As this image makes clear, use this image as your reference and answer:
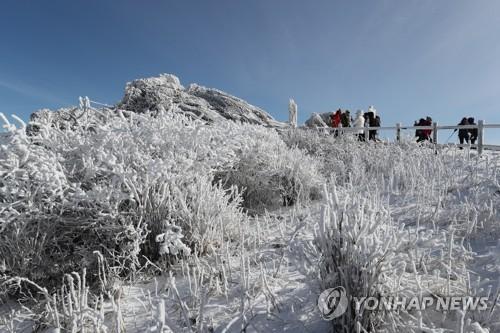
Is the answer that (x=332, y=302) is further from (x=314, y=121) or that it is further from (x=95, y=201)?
(x=314, y=121)

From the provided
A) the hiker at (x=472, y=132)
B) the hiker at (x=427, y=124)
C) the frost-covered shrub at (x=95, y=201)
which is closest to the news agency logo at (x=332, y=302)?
the frost-covered shrub at (x=95, y=201)

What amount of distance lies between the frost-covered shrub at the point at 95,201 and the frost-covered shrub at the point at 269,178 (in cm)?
152

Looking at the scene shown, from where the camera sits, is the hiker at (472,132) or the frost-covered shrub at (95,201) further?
the hiker at (472,132)

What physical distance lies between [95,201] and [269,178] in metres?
2.84

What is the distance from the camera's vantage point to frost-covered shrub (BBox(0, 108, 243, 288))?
2.52 m

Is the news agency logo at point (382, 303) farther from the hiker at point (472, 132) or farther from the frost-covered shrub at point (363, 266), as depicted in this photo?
the hiker at point (472, 132)

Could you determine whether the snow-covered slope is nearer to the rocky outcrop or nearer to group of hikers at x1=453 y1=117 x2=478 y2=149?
the rocky outcrop

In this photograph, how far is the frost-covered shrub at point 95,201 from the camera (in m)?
2.52

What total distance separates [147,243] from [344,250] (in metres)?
2.01

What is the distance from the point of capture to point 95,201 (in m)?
2.66

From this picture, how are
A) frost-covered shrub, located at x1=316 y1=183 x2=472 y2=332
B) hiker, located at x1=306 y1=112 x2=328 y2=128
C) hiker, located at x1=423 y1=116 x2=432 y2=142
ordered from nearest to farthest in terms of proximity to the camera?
frost-covered shrub, located at x1=316 y1=183 x2=472 y2=332, hiker, located at x1=423 y1=116 x2=432 y2=142, hiker, located at x1=306 y1=112 x2=328 y2=128

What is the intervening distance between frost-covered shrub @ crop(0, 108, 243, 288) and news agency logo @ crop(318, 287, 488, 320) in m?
1.38

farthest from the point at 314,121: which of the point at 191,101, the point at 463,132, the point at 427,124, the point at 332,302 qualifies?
the point at 332,302

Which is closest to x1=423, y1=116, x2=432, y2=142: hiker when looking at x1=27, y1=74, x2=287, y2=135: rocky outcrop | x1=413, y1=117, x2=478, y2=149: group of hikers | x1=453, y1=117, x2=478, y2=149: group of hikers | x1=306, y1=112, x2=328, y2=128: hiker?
x1=413, y1=117, x2=478, y2=149: group of hikers
